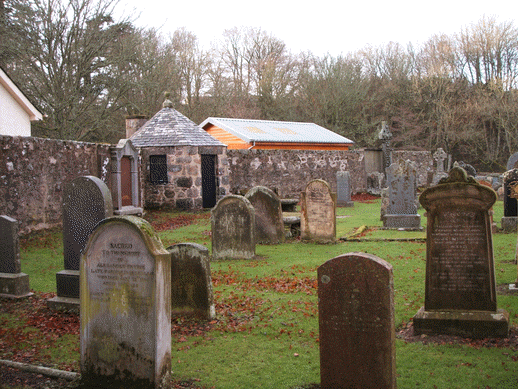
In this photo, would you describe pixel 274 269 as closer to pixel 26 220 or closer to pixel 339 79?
pixel 26 220

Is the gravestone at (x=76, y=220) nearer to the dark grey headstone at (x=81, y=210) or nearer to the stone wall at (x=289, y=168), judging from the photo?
the dark grey headstone at (x=81, y=210)

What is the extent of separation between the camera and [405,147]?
128 ft

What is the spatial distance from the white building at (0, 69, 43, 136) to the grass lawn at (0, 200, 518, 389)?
36.2 ft

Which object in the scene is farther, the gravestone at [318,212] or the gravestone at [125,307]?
the gravestone at [318,212]

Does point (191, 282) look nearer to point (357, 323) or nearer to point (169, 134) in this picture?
point (357, 323)

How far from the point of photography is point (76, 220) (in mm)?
6695

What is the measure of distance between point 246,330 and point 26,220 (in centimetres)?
795

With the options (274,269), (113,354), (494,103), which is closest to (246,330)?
(113,354)

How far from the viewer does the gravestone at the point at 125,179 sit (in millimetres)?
15711

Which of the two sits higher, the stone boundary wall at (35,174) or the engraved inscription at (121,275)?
the stone boundary wall at (35,174)

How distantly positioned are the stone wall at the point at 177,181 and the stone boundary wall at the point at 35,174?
4.90 metres

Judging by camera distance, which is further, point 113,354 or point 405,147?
point 405,147

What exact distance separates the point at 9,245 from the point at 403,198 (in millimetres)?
9807

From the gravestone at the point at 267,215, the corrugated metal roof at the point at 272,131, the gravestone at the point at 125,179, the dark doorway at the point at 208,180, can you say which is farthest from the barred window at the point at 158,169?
the gravestone at the point at 267,215
